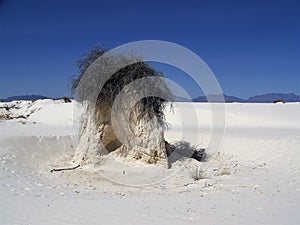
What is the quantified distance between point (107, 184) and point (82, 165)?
223 cm

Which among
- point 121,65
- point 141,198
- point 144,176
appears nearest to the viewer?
point 141,198

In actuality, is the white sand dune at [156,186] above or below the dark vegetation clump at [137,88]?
below

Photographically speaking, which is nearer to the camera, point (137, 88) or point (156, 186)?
point (156, 186)

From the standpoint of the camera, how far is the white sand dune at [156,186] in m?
6.55

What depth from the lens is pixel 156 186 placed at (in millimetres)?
10711

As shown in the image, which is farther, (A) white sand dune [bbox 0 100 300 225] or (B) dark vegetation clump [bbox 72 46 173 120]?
(B) dark vegetation clump [bbox 72 46 173 120]

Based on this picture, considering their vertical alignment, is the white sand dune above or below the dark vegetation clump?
below

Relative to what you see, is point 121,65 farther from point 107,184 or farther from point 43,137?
point 43,137

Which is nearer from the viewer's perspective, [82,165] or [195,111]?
[82,165]

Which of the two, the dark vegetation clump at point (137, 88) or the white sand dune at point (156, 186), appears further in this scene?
the dark vegetation clump at point (137, 88)

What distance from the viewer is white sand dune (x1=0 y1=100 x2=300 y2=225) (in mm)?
6551

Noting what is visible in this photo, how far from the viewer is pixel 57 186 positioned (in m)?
10.3

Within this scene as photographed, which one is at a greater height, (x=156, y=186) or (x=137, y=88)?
(x=137, y=88)

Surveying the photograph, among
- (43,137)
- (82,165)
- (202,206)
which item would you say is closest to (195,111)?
(43,137)
